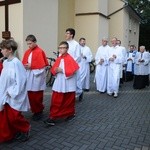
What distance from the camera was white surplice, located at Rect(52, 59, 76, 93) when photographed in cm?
641

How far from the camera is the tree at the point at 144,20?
36.3 metres

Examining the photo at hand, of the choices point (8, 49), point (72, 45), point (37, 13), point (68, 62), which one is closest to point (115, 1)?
point (37, 13)

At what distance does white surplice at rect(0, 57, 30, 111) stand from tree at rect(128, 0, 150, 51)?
32.5m

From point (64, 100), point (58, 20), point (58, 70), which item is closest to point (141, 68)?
point (58, 20)

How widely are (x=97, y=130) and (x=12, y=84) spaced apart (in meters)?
2.05

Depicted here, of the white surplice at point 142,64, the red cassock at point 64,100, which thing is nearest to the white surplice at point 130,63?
the white surplice at point 142,64

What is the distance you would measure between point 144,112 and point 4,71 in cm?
417

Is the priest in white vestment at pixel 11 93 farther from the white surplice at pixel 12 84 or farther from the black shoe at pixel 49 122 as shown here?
the black shoe at pixel 49 122

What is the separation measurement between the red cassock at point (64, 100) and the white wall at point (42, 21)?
495cm

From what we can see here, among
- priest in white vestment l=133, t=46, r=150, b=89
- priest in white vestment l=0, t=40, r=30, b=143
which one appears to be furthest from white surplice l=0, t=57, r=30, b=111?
priest in white vestment l=133, t=46, r=150, b=89

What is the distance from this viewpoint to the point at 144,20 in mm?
38125

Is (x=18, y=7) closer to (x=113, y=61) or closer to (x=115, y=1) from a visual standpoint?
(x=113, y=61)

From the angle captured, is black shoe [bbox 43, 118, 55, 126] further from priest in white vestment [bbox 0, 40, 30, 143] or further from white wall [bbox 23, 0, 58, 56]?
white wall [bbox 23, 0, 58, 56]

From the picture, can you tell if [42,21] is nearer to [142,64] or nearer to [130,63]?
[142,64]
